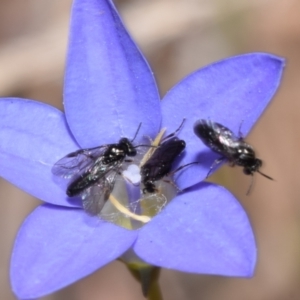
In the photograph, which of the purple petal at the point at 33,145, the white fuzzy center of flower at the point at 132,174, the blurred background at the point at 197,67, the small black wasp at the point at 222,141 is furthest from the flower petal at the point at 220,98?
the blurred background at the point at 197,67

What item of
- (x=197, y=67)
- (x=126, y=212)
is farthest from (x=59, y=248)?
(x=197, y=67)

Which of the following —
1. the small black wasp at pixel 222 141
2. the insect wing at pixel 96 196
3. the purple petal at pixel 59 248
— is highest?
the small black wasp at pixel 222 141

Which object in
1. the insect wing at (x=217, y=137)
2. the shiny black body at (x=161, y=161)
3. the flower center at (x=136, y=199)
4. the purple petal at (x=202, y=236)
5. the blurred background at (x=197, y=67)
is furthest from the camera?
the blurred background at (x=197, y=67)

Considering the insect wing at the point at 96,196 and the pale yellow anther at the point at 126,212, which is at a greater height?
the insect wing at the point at 96,196

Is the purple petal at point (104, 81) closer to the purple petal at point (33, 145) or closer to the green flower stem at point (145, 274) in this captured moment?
the purple petal at point (33, 145)

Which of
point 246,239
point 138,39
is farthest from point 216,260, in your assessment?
point 138,39

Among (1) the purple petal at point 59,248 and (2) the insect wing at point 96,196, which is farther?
(2) the insect wing at point 96,196

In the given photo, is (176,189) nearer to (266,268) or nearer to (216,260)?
(216,260)

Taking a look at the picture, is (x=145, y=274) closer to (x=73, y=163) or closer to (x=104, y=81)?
(x=73, y=163)
